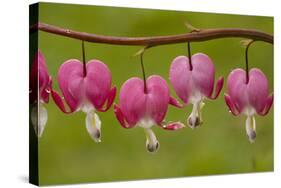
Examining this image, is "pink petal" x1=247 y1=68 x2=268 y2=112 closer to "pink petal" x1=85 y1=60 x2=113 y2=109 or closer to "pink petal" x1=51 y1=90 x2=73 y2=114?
"pink petal" x1=85 y1=60 x2=113 y2=109

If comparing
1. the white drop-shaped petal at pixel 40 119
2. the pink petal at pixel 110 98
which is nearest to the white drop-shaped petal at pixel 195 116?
the pink petal at pixel 110 98

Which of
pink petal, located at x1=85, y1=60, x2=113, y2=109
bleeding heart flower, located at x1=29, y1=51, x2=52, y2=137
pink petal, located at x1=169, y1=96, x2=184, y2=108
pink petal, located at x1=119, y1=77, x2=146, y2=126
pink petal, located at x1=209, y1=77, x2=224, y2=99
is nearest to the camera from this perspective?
bleeding heart flower, located at x1=29, y1=51, x2=52, y2=137

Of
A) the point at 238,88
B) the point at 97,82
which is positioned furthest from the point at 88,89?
the point at 238,88

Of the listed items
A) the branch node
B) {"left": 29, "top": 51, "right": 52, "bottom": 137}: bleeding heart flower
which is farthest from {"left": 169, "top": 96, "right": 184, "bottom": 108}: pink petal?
{"left": 29, "top": 51, "right": 52, "bottom": 137}: bleeding heart flower

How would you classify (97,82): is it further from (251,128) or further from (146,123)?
(251,128)

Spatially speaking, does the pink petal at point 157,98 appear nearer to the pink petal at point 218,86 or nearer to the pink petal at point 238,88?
the pink petal at point 218,86

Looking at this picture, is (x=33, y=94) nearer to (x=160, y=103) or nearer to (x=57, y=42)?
(x=57, y=42)

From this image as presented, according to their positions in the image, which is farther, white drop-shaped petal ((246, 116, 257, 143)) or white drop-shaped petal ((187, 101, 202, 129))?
white drop-shaped petal ((246, 116, 257, 143))
